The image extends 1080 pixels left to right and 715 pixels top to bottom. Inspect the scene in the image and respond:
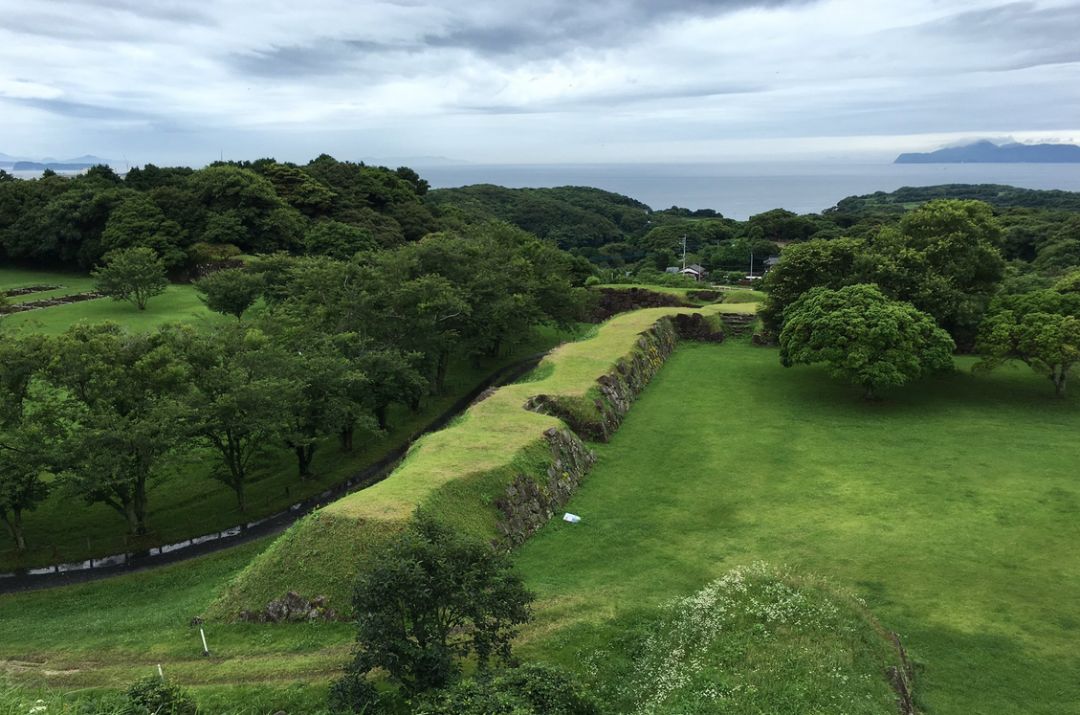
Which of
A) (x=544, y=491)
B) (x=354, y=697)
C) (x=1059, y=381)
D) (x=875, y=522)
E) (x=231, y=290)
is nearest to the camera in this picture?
(x=354, y=697)

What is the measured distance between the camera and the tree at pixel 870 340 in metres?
27.1

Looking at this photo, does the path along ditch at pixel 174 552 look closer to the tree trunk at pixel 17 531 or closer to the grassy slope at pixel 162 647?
the grassy slope at pixel 162 647

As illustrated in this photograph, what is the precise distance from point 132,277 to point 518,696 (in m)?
45.2

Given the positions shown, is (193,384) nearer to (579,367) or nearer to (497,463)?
(497,463)

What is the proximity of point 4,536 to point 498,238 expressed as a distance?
3326 centimetres

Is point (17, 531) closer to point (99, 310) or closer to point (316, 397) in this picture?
point (316, 397)

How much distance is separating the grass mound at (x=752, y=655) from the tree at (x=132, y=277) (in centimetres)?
4326

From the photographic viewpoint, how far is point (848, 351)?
27.8m

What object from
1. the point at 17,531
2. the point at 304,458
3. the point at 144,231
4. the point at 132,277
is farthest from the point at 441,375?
the point at 144,231

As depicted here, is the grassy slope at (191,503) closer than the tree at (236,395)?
No

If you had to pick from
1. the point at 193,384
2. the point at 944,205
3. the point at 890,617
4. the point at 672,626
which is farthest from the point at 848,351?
the point at 193,384

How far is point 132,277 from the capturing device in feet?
142

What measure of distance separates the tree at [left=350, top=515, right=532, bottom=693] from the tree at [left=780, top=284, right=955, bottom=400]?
864 inches

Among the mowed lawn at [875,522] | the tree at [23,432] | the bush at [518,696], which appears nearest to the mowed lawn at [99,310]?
the tree at [23,432]
